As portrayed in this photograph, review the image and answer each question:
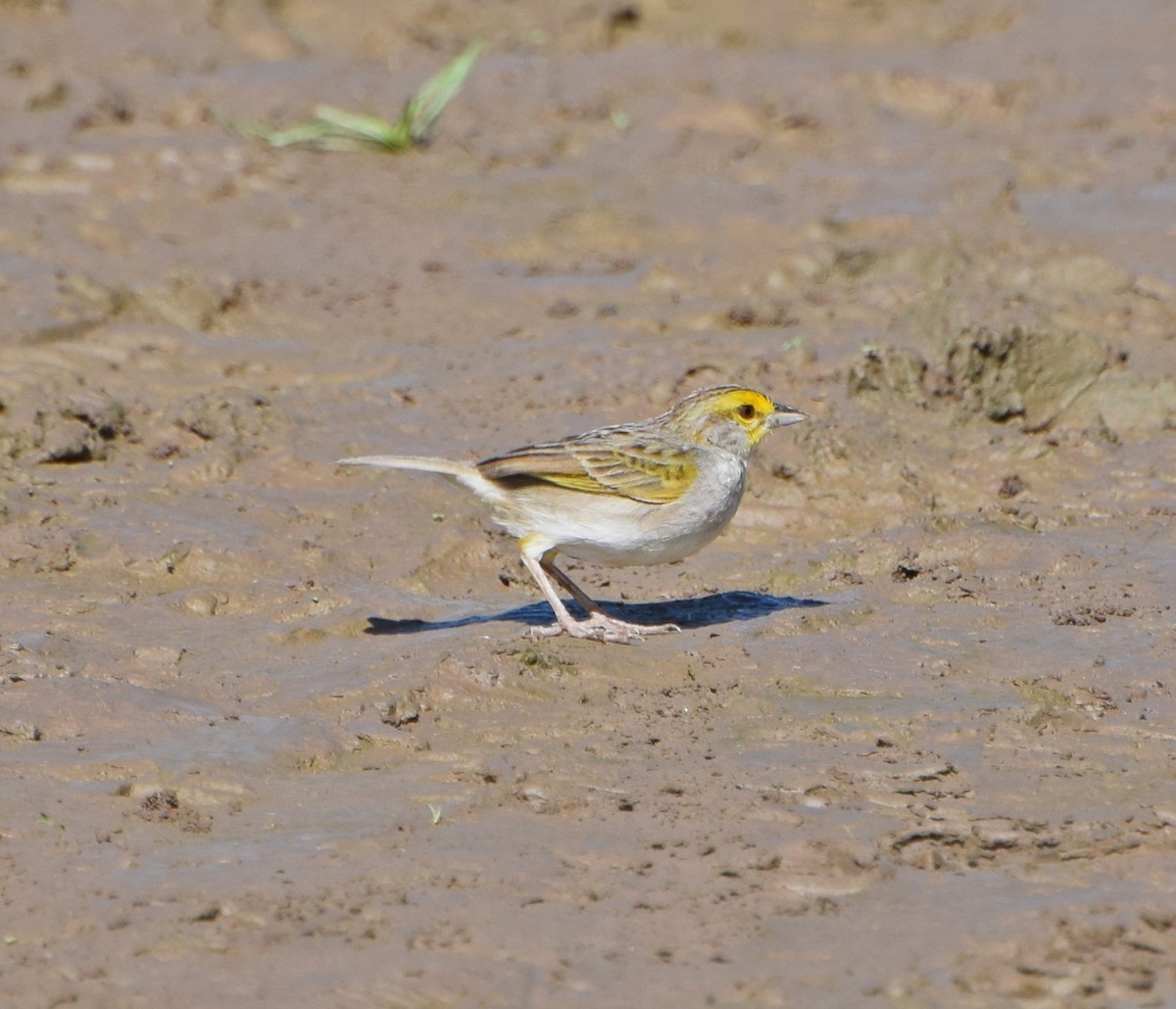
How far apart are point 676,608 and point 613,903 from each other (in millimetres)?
3132

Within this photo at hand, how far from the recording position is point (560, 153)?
51.0 ft

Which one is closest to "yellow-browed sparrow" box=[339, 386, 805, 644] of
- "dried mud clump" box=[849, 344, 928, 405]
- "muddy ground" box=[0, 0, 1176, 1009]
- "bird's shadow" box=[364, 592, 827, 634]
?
"bird's shadow" box=[364, 592, 827, 634]

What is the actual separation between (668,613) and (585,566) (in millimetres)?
1120

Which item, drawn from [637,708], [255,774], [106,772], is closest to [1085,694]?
[637,708]

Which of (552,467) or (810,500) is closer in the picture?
(552,467)

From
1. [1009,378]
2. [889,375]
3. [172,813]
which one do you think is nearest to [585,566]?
[889,375]

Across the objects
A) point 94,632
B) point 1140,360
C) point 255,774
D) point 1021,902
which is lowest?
point 1021,902

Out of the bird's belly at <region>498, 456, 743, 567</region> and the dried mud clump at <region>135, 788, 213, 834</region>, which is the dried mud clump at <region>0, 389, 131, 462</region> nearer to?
the bird's belly at <region>498, 456, 743, 567</region>

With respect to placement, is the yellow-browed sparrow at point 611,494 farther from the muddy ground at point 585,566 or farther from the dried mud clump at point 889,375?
the dried mud clump at point 889,375

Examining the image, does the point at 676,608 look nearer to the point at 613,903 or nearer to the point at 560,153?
the point at 613,903

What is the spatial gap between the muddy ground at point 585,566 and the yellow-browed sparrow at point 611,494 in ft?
1.31

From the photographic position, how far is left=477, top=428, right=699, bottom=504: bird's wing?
8266 millimetres

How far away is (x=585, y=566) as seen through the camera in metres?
9.62

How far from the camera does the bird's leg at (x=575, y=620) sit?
7945 millimetres
